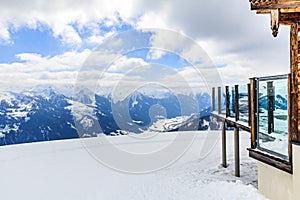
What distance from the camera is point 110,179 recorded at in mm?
6855

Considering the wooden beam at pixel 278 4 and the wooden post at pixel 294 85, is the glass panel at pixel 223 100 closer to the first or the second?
the wooden post at pixel 294 85

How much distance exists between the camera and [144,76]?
13359 mm

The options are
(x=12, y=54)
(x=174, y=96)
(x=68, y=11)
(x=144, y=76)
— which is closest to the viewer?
(x=174, y=96)

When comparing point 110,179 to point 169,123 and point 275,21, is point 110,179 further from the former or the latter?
point 169,123

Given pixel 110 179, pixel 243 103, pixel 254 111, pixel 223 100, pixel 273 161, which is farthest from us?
pixel 223 100

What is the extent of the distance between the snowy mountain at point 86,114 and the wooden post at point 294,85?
5314mm

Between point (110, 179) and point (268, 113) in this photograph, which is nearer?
point (268, 113)

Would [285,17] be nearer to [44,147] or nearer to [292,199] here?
[292,199]

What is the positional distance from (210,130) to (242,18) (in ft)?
15.9

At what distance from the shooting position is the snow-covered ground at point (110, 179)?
5645 millimetres

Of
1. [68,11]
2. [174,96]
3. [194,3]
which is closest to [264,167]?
[174,96]

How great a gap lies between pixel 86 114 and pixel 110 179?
699cm

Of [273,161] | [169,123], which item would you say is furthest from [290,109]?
[169,123]

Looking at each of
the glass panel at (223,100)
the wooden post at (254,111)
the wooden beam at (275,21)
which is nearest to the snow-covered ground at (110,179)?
the wooden post at (254,111)
